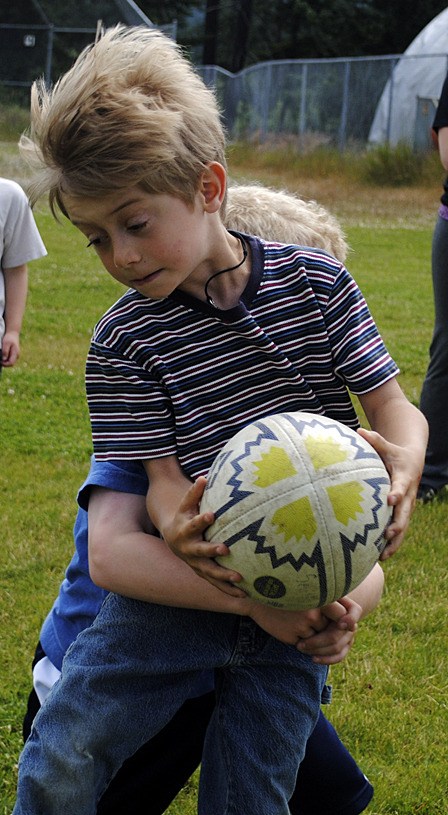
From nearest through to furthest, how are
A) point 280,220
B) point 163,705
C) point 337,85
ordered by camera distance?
point 163,705 → point 280,220 → point 337,85

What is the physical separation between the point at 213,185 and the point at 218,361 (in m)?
0.43

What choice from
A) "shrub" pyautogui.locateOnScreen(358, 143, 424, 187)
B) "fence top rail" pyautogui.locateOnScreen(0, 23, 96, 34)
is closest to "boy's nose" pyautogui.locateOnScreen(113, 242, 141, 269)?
"shrub" pyautogui.locateOnScreen(358, 143, 424, 187)

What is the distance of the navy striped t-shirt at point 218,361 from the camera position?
2.60m

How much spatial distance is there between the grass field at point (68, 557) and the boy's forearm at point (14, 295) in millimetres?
1152

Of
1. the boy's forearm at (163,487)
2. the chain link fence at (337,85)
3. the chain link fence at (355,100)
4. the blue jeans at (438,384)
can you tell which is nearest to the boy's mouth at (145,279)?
the boy's forearm at (163,487)

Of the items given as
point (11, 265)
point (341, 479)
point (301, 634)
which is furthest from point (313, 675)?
point (11, 265)

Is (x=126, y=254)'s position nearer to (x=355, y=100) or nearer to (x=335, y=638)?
(x=335, y=638)

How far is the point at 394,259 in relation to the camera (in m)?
16.5

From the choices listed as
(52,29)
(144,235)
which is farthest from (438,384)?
(52,29)

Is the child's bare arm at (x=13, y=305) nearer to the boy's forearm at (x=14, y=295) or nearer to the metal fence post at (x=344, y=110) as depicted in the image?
the boy's forearm at (x=14, y=295)

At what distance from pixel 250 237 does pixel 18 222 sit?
3451mm

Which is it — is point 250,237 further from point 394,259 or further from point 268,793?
point 394,259

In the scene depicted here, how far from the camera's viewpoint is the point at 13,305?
6.05 meters

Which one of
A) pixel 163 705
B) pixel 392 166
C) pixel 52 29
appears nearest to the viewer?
pixel 163 705
